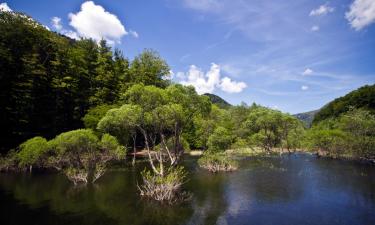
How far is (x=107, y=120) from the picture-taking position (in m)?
25.6

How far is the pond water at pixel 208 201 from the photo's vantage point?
19.1 meters

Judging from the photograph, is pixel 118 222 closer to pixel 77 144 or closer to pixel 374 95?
pixel 77 144

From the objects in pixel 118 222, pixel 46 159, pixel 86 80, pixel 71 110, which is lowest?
pixel 118 222

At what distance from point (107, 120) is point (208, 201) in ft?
40.5

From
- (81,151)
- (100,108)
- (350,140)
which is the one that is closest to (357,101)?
(350,140)

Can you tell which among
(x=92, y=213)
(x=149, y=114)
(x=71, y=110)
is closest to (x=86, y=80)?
(x=71, y=110)

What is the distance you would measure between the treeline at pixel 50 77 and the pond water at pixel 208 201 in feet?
49.1

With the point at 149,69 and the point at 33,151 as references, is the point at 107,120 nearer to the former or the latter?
the point at 33,151

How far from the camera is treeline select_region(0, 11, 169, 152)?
4584 centimetres

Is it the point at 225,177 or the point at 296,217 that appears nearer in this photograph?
the point at 296,217

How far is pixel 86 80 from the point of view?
6203 centimetres

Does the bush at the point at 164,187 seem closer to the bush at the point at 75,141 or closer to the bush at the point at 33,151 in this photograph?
the bush at the point at 75,141

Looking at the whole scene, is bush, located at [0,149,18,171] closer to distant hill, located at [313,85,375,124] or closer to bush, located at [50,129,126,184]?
bush, located at [50,129,126,184]

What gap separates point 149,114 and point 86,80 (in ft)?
139
